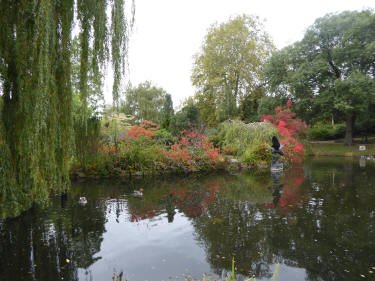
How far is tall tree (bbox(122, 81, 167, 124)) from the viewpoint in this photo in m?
31.2

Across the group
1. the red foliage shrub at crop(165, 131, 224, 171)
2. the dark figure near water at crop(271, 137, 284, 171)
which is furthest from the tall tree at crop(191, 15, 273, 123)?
the dark figure near water at crop(271, 137, 284, 171)

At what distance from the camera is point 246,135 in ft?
43.1

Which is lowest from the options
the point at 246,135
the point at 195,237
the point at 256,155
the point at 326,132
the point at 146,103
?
the point at 195,237

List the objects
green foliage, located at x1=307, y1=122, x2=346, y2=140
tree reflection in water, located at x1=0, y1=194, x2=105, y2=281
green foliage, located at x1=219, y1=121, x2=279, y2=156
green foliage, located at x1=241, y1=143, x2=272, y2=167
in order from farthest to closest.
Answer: green foliage, located at x1=307, y1=122, x2=346, y2=140 < green foliage, located at x1=219, y1=121, x2=279, y2=156 < green foliage, located at x1=241, y1=143, x2=272, y2=167 < tree reflection in water, located at x1=0, y1=194, x2=105, y2=281

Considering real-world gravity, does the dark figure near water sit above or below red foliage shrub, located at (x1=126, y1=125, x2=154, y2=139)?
below

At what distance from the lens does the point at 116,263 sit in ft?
10.5

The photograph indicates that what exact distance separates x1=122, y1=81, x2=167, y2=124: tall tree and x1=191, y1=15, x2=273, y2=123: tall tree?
8482 mm

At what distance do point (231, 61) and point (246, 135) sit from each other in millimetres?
12398

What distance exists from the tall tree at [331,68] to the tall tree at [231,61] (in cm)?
218

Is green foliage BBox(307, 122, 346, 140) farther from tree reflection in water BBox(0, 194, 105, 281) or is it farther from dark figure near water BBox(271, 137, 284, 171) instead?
tree reflection in water BBox(0, 194, 105, 281)

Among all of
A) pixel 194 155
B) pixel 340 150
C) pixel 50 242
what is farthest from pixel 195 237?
pixel 340 150

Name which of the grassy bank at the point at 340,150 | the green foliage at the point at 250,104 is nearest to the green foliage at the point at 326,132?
the grassy bank at the point at 340,150

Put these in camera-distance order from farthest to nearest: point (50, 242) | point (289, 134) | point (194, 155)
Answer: point (289, 134)
point (194, 155)
point (50, 242)

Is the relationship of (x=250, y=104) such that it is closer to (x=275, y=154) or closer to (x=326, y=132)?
(x=326, y=132)
